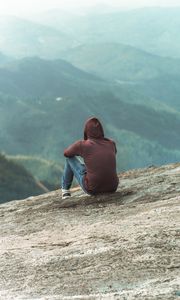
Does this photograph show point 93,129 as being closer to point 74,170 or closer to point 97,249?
point 74,170

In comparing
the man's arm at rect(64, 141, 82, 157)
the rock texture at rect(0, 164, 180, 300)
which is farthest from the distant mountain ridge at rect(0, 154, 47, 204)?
the rock texture at rect(0, 164, 180, 300)

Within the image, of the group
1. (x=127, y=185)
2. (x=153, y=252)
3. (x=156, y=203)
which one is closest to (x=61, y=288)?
(x=153, y=252)

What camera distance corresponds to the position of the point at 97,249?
8.09 m

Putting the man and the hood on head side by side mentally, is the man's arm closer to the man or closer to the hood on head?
the man

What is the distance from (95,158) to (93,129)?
64 cm

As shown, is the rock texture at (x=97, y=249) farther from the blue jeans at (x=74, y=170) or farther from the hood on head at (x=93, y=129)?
the hood on head at (x=93, y=129)

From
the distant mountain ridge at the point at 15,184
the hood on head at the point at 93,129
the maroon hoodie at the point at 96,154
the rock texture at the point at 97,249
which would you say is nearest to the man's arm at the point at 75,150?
the maroon hoodie at the point at 96,154

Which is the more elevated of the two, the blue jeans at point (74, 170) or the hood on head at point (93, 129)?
the hood on head at point (93, 129)

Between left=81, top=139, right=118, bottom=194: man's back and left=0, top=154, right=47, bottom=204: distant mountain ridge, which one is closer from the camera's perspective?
left=81, top=139, right=118, bottom=194: man's back

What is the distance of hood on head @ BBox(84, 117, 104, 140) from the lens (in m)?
11.9

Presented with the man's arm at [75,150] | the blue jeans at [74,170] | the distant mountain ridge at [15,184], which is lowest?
the distant mountain ridge at [15,184]

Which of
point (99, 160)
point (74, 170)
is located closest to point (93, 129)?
point (99, 160)

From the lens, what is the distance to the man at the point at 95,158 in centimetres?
1200

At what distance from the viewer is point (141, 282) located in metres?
6.37
